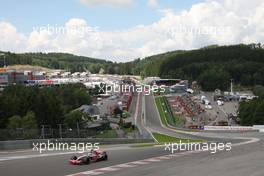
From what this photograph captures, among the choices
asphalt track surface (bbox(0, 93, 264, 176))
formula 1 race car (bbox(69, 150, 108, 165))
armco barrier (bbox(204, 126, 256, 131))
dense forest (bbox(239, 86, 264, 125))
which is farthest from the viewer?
dense forest (bbox(239, 86, 264, 125))

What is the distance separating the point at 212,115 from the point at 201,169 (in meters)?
99.3

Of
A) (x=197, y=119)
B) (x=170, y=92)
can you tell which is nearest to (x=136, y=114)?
(x=197, y=119)

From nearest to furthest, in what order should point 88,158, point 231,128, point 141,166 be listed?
point 141,166, point 88,158, point 231,128

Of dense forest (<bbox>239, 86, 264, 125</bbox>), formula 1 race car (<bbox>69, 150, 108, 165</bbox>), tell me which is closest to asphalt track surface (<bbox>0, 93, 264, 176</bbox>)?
formula 1 race car (<bbox>69, 150, 108, 165</bbox>)

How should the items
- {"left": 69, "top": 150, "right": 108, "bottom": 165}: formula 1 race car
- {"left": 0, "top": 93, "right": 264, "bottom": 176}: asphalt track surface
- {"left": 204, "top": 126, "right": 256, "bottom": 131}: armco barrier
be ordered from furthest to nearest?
{"left": 204, "top": 126, "right": 256, "bottom": 131}: armco barrier → {"left": 69, "top": 150, "right": 108, "bottom": 165}: formula 1 race car → {"left": 0, "top": 93, "right": 264, "bottom": 176}: asphalt track surface

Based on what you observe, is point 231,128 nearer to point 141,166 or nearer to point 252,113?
point 252,113

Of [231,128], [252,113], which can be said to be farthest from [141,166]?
[252,113]

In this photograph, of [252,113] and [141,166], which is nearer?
[141,166]

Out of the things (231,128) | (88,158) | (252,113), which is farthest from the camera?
(252,113)

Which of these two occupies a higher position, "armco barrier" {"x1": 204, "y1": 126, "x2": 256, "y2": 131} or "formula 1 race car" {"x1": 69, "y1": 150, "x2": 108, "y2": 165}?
"formula 1 race car" {"x1": 69, "y1": 150, "x2": 108, "y2": 165}

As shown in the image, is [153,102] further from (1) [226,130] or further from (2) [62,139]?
(2) [62,139]

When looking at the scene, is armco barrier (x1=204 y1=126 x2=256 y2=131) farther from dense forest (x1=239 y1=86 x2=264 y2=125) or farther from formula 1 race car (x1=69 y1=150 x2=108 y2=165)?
formula 1 race car (x1=69 y1=150 x2=108 y2=165)

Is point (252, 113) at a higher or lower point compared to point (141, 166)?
lower

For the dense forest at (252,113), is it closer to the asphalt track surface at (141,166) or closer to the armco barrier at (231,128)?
the armco barrier at (231,128)
